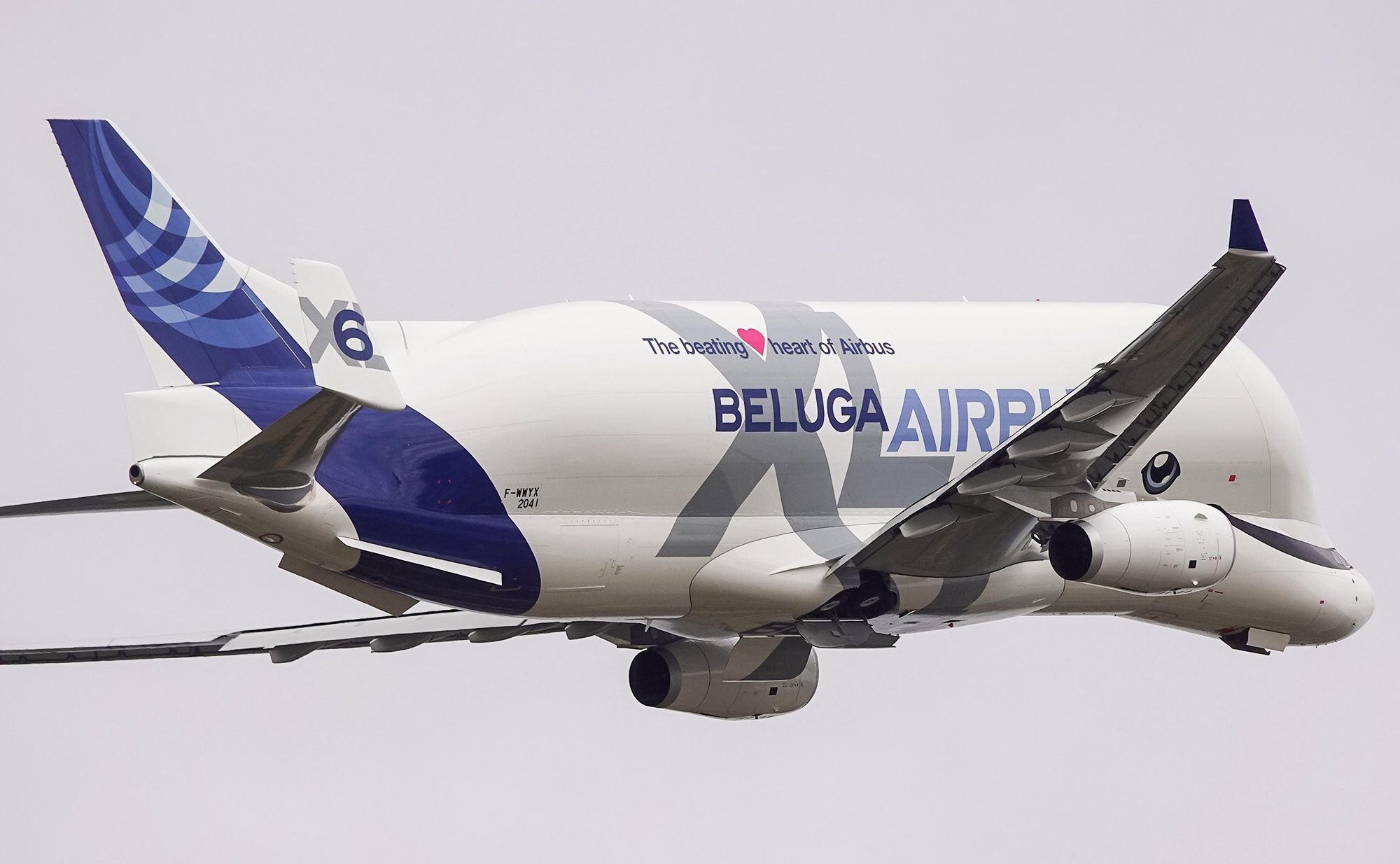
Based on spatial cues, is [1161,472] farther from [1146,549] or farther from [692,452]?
[692,452]

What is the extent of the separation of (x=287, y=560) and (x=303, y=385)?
211 cm

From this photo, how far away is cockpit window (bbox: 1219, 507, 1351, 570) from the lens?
108 feet

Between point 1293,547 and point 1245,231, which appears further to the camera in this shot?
point 1293,547

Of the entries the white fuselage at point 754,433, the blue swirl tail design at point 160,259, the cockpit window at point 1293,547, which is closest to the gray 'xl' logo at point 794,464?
the white fuselage at point 754,433

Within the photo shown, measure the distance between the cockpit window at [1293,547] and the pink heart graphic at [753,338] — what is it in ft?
24.1

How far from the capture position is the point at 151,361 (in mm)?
26266

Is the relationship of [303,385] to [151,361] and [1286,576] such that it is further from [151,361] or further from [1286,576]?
[1286,576]

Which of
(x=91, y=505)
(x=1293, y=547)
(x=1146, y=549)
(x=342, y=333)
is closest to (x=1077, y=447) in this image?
(x=1146, y=549)

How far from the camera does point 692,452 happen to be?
2847 centimetres

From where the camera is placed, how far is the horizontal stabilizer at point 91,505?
27703 millimetres

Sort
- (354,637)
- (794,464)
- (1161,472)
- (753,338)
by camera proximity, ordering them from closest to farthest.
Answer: (794,464), (753,338), (354,637), (1161,472)

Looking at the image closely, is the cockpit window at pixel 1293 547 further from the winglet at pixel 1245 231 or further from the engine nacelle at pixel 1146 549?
the winglet at pixel 1245 231

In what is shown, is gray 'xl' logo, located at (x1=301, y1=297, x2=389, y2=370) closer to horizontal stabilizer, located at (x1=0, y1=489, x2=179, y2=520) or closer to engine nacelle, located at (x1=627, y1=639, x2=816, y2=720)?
horizontal stabilizer, located at (x1=0, y1=489, x2=179, y2=520)

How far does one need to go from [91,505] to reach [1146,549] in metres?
12.5
